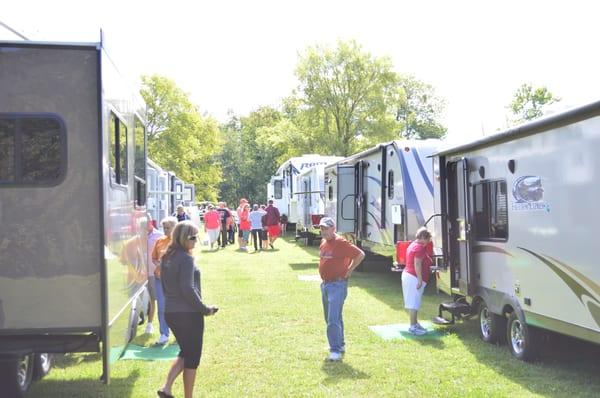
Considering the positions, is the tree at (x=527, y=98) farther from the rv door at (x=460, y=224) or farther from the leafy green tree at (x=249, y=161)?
the rv door at (x=460, y=224)

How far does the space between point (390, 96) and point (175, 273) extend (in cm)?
3411

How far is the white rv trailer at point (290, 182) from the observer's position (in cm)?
2541

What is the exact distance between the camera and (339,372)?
6.73 m

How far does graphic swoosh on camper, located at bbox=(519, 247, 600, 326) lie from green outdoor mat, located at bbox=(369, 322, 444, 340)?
252 cm

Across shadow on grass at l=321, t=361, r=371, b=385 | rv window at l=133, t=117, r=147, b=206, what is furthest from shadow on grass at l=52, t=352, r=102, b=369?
shadow on grass at l=321, t=361, r=371, b=385

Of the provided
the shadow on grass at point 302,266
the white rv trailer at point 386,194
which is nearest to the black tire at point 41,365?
the white rv trailer at point 386,194

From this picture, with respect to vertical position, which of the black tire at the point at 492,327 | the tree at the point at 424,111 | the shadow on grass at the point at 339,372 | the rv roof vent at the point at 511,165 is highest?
the tree at the point at 424,111

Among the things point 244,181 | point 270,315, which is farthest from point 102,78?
point 244,181

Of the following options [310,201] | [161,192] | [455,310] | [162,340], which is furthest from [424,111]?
[162,340]

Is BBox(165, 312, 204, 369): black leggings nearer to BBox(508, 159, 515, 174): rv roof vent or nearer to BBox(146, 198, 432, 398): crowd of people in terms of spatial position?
BBox(146, 198, 432, 398): crowd of people

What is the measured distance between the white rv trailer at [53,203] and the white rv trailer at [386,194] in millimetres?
6672

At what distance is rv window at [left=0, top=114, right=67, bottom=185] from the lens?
15.1 feet

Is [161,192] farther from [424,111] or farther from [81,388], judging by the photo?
[424,111]

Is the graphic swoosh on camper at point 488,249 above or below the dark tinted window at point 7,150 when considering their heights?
below
